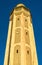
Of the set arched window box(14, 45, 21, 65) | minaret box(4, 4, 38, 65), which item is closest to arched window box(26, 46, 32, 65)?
minaret box(4, 4, 38, 65)

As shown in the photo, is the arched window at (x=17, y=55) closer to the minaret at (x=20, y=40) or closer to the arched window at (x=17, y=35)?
the minaret at (x=20, y=40)

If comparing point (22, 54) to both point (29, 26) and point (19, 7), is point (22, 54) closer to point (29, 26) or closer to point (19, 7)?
point (29, 26)

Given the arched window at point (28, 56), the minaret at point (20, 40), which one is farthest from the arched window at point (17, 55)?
the arched window at point (28, 56)

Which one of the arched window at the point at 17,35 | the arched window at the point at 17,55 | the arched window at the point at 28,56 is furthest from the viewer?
the arched window at the point at 17,35

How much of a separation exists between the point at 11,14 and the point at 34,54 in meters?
7.87

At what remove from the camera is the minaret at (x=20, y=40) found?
2062 cm

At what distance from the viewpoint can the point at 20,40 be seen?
2222 centimetres

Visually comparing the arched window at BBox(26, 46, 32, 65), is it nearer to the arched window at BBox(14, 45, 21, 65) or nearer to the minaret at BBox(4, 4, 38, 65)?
the minaret at BBox(4, 4, 38, 65)

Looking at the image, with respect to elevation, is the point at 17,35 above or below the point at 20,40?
above

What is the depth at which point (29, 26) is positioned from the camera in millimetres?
25047

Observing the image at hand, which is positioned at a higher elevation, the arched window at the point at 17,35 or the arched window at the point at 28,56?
the arched window at the point at 17,35

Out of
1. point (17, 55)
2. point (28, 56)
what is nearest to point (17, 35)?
point (17, 55)

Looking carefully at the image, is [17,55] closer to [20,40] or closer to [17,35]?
[20,40]

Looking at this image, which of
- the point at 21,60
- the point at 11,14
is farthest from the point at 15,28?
the point at 21,60
